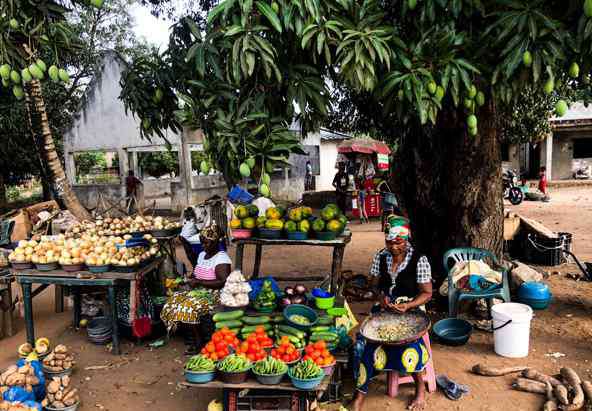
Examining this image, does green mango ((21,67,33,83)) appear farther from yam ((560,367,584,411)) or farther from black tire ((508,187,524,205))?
black tire ((508,187,524,205))

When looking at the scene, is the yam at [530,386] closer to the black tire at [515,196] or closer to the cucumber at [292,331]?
the cucumber at [292,331]

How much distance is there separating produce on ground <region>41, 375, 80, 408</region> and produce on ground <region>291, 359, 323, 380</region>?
77.7 inches

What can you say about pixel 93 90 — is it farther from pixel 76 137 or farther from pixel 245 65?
pixel 245 65

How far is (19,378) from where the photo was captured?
375cm

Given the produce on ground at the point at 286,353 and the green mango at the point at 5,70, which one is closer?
the green mango at the point at 5,70

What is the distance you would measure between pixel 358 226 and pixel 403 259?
8709mm

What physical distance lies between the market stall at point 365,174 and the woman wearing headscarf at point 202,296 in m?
8.71

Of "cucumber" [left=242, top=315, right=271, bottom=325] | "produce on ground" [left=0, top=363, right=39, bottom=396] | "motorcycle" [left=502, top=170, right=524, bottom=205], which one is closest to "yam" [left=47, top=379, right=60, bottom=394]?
"produce on ground" [left=0, top=363, right=39, bottom=396]

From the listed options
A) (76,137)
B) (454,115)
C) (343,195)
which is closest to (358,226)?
(343,195)

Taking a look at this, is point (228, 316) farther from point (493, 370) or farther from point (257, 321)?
point (493, 370)

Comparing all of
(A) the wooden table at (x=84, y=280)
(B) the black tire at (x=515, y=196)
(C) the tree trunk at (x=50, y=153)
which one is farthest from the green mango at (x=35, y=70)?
(B) the black tire at (x=515, y=196)

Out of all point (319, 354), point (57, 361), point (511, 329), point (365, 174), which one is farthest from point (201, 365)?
point (365, 174)

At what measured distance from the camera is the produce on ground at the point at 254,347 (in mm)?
3612

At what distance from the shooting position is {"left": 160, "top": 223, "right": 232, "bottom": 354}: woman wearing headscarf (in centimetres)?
473
